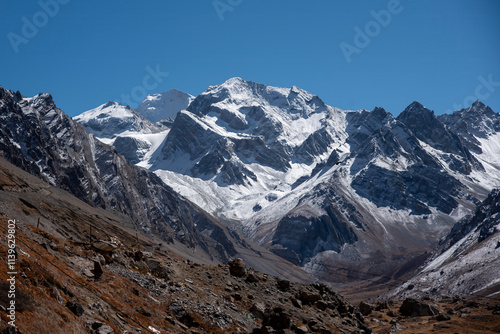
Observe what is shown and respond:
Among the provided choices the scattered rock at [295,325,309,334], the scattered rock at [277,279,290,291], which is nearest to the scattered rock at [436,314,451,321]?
the scattered rock at [277,279,290,291]

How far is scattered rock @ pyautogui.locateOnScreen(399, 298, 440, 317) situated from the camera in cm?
7512

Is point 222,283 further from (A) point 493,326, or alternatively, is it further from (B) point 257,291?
(A) point 493,326

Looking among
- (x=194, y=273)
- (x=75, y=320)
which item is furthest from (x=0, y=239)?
(x=194, y=273)

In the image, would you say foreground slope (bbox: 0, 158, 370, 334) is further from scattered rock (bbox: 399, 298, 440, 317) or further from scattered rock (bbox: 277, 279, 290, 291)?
scattered rock (bbox: 399, 298, 440, 317)

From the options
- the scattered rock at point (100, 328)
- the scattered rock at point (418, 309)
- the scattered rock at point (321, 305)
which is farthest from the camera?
the scattered rock at point (418, 309)

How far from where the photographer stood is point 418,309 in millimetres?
76562

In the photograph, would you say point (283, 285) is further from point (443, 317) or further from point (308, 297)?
point (443, 317)

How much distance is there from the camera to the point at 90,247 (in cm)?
3938

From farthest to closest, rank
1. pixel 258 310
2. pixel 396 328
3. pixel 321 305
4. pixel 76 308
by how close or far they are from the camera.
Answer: pixel 396 328 < pixel 321 305 < pixel 258 310 < pixel 76 308

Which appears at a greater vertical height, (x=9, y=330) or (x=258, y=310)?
(x=9, y=330)

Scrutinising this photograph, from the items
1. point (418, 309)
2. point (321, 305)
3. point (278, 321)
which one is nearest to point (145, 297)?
point (278, 321)

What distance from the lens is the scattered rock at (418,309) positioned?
246 ft

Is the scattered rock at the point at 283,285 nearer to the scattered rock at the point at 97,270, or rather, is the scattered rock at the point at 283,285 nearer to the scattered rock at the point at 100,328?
the scattered rock at the point at 97,270

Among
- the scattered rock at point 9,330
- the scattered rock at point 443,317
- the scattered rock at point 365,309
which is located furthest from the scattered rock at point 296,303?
the scattered rock at point 365,309
